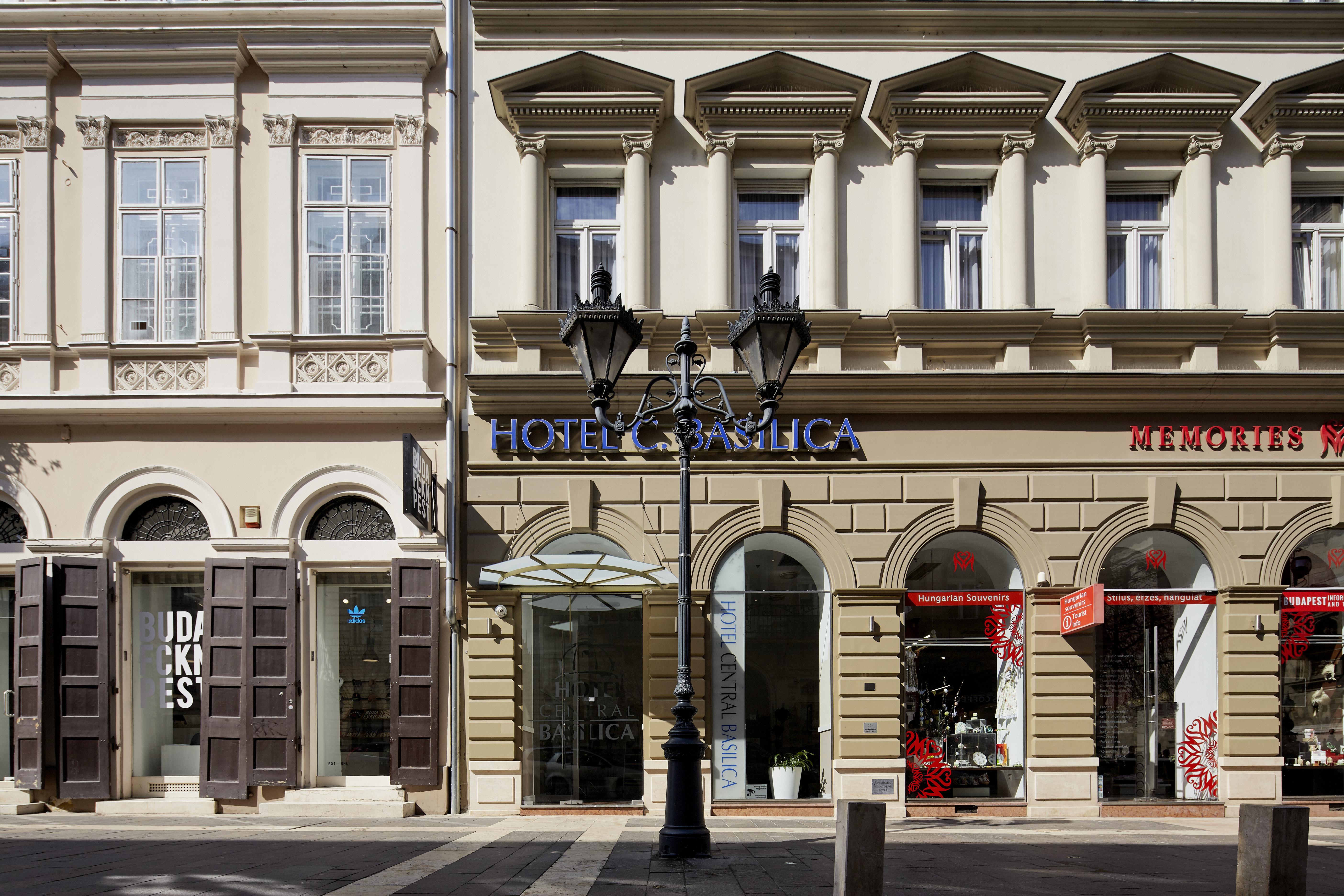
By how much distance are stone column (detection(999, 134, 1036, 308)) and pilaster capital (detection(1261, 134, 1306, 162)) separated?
3.17 metres

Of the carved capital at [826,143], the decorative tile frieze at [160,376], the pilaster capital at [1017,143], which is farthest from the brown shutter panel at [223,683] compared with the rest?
the pilaster capital at [1017,143]

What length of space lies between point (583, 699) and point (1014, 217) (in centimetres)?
851

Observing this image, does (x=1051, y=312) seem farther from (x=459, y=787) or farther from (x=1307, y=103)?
(x=459, y=787)

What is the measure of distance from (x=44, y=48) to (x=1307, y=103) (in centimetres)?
1679

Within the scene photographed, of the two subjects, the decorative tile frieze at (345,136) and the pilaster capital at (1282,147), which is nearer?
the pilaster capital at (1282,147)

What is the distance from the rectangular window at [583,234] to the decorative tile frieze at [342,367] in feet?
8.49

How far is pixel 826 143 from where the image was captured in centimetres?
1401

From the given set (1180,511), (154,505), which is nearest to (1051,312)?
(1180,511)

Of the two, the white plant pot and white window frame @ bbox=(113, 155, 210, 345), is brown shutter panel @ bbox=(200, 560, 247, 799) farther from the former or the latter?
Result: the white plant pot

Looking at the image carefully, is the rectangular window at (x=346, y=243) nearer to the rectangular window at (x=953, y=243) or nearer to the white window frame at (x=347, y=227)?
the white window frame at (x=347, y=227)

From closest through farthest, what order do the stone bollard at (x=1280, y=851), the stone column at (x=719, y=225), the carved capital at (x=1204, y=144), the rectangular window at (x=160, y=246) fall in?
the stone bollard at (x=1280, y=851), the stone column at (x=719, y=225), the carved capital at (x=1204, y=144), the rectangular window at (x=160, y=246)

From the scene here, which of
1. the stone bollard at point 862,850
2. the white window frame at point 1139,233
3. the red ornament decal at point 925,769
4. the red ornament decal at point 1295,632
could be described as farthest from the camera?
the white window frame at point 1139,233

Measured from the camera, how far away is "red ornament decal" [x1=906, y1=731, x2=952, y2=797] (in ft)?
44.5

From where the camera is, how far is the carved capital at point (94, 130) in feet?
46.1
